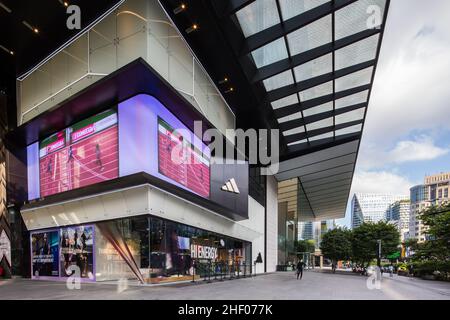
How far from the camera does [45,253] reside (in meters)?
16.6

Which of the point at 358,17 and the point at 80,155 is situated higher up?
the point at 358,17

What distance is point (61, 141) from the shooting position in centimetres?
1600

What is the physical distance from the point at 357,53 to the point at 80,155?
547 inches

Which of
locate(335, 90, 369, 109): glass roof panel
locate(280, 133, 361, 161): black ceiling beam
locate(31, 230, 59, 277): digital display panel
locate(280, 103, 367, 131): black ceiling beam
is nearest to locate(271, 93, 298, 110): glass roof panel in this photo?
locate(280, 103, 367, 131): black ceiling beam

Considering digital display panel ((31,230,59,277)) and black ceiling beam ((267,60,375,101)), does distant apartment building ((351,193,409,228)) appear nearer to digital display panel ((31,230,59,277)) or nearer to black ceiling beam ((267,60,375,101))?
black ceiling beam ((267,60,375,101))

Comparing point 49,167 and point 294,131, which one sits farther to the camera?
point 294,131

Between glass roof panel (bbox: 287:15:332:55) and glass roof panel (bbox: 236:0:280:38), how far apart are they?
1.20m

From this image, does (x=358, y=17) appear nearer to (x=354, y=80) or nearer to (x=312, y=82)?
(x=312, y=82)

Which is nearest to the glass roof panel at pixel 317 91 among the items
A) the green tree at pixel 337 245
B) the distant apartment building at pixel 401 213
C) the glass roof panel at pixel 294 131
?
the glass roof panel at pixel 294 131

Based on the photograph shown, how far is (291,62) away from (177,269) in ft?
35.6

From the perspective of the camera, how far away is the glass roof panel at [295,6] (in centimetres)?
1259

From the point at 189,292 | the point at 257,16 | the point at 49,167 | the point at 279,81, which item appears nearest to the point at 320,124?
the point at 279,81
